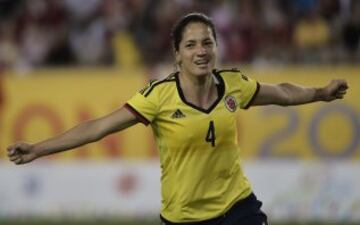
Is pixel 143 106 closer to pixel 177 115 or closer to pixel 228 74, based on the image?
pixel 177 115

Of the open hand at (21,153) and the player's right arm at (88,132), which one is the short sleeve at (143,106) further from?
the open hand at (21,153)

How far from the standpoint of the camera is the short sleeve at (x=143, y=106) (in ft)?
24.6

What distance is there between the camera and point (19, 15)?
15.9 m

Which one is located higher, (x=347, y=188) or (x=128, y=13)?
(x=128, y=13)

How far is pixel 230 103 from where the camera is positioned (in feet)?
25.1

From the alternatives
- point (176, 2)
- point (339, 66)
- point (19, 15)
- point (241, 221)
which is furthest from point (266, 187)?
point (241, 221)

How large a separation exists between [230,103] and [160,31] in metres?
7.80

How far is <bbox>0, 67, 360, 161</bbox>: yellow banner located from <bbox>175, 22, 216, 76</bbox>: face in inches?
269

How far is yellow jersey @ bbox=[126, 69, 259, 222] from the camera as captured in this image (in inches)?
295

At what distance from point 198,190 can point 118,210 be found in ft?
22.0

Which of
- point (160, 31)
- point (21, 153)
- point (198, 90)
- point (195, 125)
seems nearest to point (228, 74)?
point (198, 90)

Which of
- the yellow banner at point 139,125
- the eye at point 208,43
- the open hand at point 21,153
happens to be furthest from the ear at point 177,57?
the yellow banner at point 139,125

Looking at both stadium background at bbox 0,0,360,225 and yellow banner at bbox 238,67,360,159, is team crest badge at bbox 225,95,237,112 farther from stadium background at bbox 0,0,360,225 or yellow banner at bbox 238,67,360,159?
yellow banner at bbox 238,67,360,159

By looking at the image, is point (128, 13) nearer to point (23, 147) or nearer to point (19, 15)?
point (19, 15)
